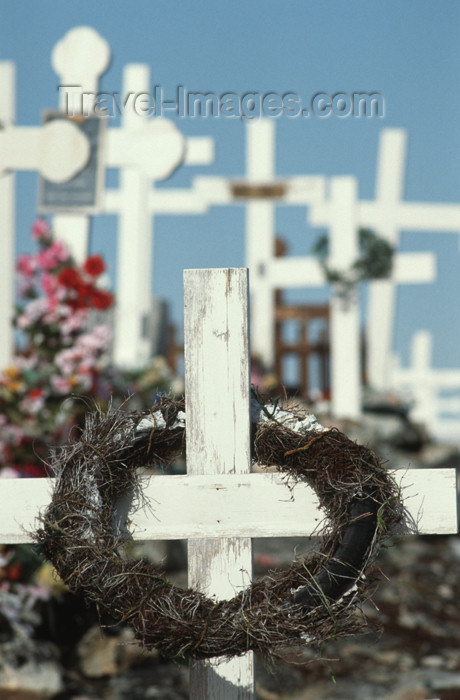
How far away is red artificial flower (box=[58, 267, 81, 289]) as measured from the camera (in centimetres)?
525

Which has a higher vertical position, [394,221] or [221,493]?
[394,221]

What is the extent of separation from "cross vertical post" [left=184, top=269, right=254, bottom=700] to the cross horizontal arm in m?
0.03

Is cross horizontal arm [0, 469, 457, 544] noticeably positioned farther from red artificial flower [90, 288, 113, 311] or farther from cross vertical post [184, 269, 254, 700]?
red artificial flower [90, 288, 113, 311]

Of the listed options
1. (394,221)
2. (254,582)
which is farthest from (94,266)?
Answer: (394,221)

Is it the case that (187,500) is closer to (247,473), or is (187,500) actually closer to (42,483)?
(247,473)

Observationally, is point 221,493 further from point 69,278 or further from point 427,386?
point 427,386

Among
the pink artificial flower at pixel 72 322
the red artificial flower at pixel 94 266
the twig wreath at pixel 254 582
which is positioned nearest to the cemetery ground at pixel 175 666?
the pink artificial flower at pixel 72 322

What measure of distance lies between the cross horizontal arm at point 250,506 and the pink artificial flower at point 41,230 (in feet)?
12.2

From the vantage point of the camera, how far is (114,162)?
636 centimetres

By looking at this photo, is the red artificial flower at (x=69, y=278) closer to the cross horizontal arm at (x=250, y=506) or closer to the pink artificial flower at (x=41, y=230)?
the pink artificial flower at (x=41, y=230)

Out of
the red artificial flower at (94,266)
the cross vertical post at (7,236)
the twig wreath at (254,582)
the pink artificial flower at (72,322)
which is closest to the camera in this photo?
the twig wreath at (254,582)

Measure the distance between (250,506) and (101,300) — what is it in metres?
3.39

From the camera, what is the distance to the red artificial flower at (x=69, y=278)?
5250mm

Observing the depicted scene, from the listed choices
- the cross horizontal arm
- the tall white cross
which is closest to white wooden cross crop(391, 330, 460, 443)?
the tall white cross
